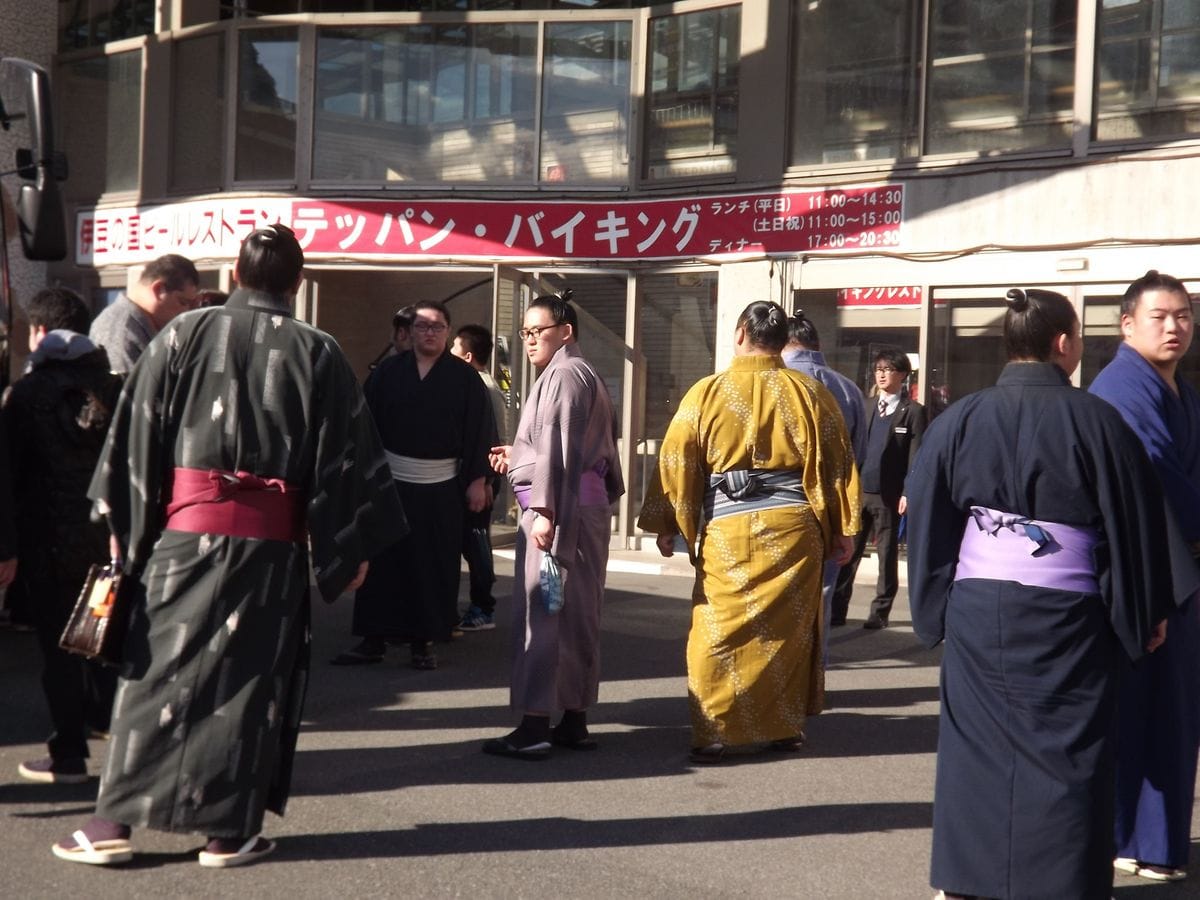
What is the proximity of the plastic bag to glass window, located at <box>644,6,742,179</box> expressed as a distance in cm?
795

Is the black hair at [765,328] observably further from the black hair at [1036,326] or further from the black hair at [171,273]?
Result: the black hair at [171,273]

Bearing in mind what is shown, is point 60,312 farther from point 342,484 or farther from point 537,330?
point 537,330

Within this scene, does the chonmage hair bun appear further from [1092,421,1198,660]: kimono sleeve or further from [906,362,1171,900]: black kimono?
[1092,421,1198,660]: kimono sleeve

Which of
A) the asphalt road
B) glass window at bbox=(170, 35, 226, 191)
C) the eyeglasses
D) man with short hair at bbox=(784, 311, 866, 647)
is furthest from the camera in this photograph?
glass window at bbox=(170, 35, 226, 191)

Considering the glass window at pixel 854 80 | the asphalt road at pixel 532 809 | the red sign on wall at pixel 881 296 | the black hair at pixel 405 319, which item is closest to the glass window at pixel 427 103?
the glass window at pixel 854 80

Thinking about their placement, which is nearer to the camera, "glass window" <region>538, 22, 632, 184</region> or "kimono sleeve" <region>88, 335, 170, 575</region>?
"kimono sleeve" <region>88, 335, 170, 575</region>

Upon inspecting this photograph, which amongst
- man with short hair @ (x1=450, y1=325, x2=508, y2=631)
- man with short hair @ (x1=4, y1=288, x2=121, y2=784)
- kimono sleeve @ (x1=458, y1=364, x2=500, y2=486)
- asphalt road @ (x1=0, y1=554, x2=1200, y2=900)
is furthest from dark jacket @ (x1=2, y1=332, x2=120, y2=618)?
man with short hair @ (x1=450, y1=325, x2=508, y2=631)

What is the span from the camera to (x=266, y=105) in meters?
14.5

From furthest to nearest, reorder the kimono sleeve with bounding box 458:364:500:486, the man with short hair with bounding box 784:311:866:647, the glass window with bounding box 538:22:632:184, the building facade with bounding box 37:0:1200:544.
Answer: the glass window with bounding box 538:22:632:184 < the building facade with bounding box 37:0:1200:544 < the kimono sleeve with bounding box 458:364:500:486 < the man with short hair with bounding box 784:311:866:647

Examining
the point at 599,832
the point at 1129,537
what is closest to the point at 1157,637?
the point at 1129,537

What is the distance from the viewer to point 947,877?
152 inches

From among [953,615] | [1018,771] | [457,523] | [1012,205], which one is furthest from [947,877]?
[1012,205]

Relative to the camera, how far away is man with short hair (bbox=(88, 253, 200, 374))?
537 cm

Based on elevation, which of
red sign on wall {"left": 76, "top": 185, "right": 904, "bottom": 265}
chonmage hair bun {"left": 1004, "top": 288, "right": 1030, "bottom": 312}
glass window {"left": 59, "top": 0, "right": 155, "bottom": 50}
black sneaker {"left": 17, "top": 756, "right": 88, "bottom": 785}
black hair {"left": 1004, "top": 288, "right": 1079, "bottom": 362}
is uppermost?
glass window {"left": 59, "top": 0, "right": 155, "bottom": 50}
